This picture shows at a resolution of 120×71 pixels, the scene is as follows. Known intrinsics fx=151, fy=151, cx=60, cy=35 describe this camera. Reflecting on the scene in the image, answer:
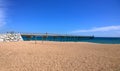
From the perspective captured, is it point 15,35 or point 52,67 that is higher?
point 15,35

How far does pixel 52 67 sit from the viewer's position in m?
7.78

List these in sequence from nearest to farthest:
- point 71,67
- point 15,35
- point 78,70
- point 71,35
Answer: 1. point 78,70
2. point 71,67
3. point 15,35
4. point 71,35

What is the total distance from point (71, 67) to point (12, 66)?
10.2ft

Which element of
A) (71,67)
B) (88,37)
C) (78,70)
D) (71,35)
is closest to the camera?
(78,70)

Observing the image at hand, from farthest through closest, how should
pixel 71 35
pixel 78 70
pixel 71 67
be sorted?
pixel 71 35 < pixel 71 67 < pixel 78 70

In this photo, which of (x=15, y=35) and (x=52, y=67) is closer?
(x=52, y=67)

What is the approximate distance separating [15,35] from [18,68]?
2369cm

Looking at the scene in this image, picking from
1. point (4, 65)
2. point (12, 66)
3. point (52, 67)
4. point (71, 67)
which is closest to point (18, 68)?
point (12, 66)

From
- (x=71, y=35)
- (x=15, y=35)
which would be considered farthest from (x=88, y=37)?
(x=15, y=35)

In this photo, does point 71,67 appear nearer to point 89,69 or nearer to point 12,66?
point 89,69

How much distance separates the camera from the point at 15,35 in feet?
99.0

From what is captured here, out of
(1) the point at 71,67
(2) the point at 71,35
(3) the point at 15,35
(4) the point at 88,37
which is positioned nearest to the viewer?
(1) the point at 71,67

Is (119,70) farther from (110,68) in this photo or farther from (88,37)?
(88,37)

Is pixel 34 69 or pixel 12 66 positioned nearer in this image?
pixel 34 69
